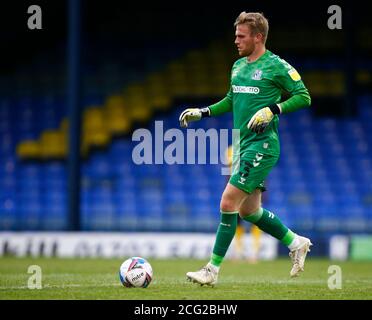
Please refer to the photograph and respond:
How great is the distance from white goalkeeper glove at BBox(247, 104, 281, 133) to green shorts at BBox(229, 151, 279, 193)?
0.28m

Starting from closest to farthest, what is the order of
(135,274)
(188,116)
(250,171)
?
(250,171) < (135,274) < (188,116)

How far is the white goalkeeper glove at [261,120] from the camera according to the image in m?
7.30

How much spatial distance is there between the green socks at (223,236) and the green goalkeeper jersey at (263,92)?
1.75ft

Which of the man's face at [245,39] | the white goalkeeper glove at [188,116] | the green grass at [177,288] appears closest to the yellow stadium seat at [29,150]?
the green grass at [177,288]

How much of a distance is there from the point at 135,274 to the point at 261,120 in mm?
1730

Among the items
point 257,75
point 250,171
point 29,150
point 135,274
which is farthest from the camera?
point 29,150

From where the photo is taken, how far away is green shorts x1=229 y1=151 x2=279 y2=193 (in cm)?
750

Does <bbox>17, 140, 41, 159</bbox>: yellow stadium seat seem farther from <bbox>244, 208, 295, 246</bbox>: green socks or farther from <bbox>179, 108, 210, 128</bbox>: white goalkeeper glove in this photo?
<bbox>244, 208, 295, 246</bbox>: green socks

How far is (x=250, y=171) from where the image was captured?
7516 mm

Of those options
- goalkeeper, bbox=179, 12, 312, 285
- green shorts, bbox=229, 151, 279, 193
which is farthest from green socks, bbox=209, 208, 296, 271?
green shorts, bbox=229, 151, 279, 193

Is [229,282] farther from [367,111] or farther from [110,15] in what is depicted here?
[110,15]

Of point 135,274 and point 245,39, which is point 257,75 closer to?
point 245,39

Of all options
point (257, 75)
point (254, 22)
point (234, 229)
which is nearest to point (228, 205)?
point (234, 229)

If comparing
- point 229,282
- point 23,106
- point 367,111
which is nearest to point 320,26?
point 367,111
